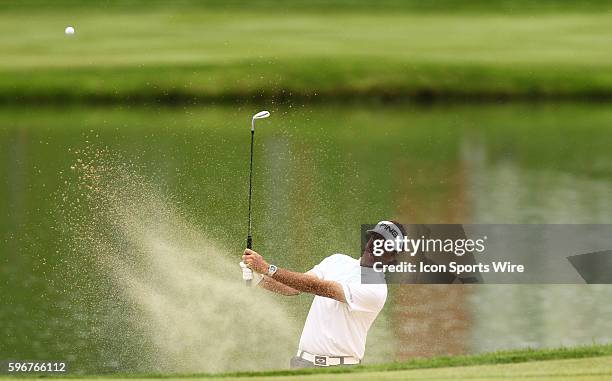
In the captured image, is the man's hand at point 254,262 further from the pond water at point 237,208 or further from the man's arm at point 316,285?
the pond water at point 237,208

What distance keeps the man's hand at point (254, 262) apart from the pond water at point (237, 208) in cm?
448

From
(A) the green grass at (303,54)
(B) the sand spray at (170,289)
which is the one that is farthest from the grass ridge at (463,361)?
(A) the green grass at (303,54)

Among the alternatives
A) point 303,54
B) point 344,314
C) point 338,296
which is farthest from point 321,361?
point 303,54

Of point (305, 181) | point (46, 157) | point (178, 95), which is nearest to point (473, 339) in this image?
point (305, 181)

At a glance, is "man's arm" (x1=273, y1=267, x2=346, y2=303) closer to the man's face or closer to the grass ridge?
the man's face

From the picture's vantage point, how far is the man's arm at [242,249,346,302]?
10.0m

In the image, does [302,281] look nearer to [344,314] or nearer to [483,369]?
[344,314]

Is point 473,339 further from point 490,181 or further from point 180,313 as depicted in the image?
point 490,181

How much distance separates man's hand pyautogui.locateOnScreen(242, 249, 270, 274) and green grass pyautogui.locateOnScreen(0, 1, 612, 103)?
40.1 m

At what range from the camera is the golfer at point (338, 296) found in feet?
32.9

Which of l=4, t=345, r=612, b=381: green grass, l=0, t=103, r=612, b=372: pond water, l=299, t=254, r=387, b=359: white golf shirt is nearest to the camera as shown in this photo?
l=4, t=345, r=612, b=381: green grass

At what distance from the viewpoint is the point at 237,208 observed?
27.4m

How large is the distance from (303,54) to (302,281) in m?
45.5

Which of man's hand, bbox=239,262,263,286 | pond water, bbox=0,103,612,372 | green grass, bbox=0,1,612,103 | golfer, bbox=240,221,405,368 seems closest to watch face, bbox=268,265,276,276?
golfer, bbox=240,221,405,368
